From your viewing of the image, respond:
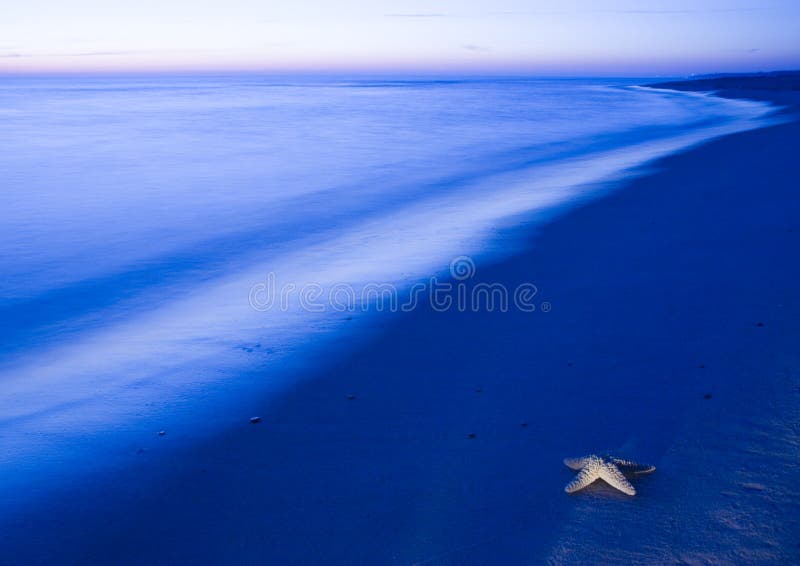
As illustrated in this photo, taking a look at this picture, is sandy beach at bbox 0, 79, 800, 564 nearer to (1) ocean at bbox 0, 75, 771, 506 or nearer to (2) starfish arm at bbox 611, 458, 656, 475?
(2) starfish arm at bbox 611, 458, 656, 475

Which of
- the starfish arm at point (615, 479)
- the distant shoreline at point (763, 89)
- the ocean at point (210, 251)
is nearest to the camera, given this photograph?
the starfish arm at point (615, 479)

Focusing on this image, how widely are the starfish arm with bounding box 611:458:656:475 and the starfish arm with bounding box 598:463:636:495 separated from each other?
6 centimetres

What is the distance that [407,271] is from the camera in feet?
22.3

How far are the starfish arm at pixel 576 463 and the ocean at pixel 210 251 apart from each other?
84.8 inches

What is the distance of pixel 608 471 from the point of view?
9.34 ft

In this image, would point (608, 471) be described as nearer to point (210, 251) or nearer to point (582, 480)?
point (582, 480)

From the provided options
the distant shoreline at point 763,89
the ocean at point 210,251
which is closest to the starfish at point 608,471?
the ocean at point 210,251

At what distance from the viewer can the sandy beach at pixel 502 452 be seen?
269cm

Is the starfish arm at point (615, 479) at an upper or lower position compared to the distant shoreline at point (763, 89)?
lower

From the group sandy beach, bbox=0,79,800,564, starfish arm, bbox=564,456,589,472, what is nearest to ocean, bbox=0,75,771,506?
sandy beach, bbox=0,79,800,564

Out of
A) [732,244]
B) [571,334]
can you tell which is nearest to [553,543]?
[571,334]

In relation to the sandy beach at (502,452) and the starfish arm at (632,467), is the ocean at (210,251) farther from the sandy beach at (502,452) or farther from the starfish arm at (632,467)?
the starfish arm at (632,467)

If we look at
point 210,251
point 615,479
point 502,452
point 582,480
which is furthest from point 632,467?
point 210,251

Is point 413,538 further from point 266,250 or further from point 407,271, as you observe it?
point 266,250
